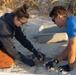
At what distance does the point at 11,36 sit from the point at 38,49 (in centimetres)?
71

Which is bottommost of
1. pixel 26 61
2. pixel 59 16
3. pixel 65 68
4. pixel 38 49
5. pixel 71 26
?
pixel 65 68

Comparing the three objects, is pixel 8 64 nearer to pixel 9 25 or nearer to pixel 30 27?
pixel 9 25

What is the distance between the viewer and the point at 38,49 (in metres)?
4.64

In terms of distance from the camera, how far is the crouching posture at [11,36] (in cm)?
388

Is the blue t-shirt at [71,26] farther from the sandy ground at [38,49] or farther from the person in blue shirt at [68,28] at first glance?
the sandy ground at [38,49]

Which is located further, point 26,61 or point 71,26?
point 26,61

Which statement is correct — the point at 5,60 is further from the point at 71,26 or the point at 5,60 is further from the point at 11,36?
the point at 71,26

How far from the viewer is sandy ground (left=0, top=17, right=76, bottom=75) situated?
4.08 metres

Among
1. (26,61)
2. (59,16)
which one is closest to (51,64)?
(26,61)

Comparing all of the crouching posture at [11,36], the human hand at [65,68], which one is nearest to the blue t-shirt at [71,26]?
the human hand at [65,68]

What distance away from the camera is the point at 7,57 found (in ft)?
13.8

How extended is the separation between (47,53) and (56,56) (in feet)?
0.57

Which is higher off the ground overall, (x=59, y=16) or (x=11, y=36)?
(x=59, y=16)

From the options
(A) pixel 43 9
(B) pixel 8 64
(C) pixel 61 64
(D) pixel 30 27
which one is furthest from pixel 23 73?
(A) pixel 43 9
